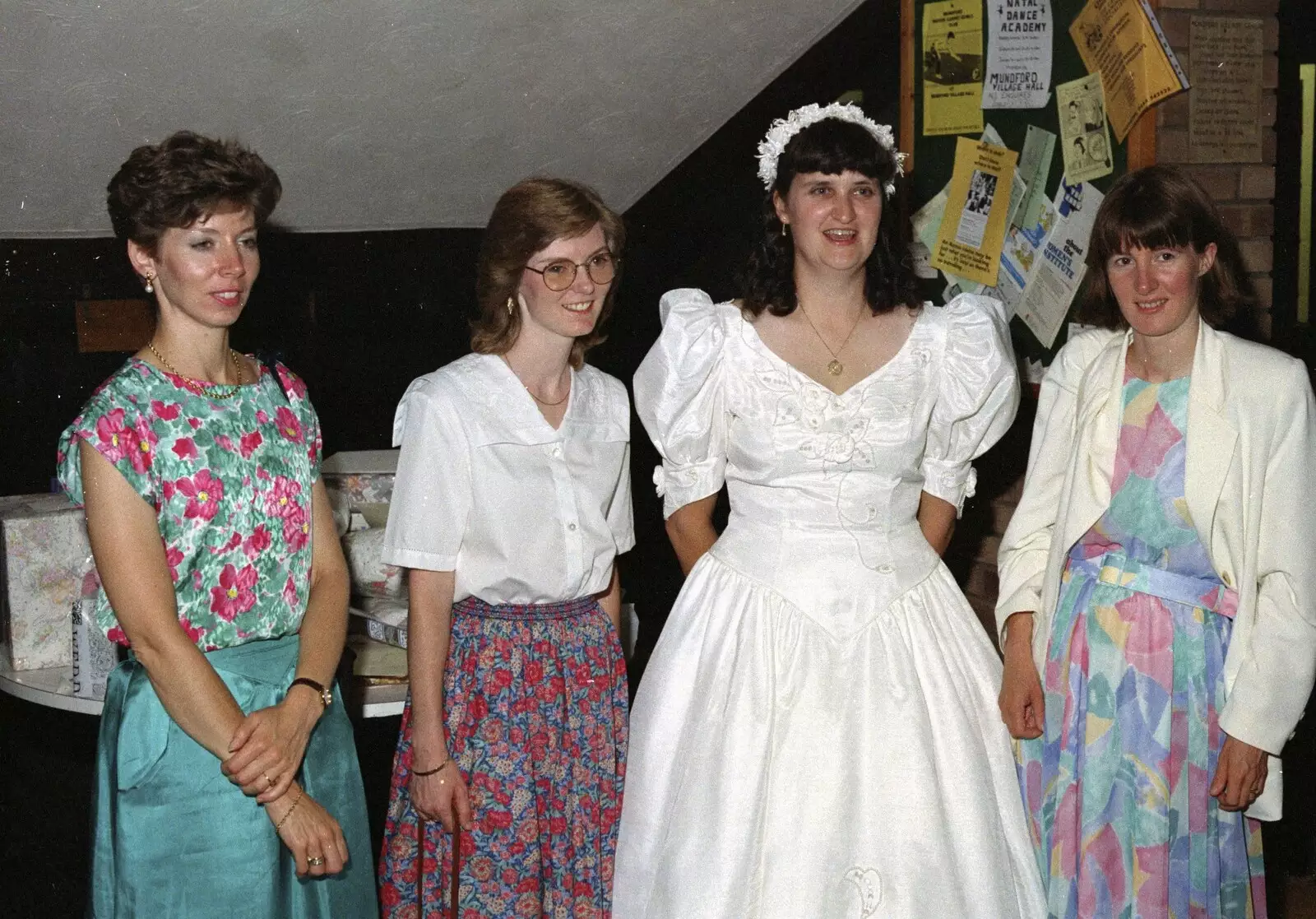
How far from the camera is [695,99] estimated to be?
9.04 ft

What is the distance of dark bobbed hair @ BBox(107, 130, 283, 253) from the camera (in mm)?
1672

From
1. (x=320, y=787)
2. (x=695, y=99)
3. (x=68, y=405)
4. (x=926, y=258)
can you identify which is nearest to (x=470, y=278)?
(x=695, y=99)

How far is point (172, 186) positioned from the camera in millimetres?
1670

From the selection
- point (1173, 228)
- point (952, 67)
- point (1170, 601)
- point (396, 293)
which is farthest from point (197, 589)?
point (952, 67)

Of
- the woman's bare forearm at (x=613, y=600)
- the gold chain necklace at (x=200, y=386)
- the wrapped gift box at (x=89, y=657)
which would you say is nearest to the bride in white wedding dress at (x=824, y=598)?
the woman's bare forearm at (x=613, y=600)

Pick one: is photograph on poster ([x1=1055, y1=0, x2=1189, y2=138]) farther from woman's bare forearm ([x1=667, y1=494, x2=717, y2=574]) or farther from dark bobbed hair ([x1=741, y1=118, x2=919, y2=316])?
woman's bare forearm ([x1=667, y1=494, x2=717, y2=574])

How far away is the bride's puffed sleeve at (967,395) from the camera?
6.81ft

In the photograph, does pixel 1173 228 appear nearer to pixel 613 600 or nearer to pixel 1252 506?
pixel 1252 506

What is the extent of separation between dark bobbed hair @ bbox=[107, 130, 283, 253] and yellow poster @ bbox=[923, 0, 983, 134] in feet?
5.58

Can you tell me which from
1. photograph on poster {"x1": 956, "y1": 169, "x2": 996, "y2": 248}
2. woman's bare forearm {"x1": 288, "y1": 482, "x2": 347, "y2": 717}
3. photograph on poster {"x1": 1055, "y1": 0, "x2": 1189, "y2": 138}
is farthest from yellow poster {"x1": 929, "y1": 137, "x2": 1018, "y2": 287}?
woman's bare forearm {"x1": 288, "y1": 482, "x2": 347, "y2": 717}

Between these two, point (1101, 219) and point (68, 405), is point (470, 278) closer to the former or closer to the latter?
point (68, 405)

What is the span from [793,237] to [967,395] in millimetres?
372

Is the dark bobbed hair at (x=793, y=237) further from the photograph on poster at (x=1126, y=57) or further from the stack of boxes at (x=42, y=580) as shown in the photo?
the stack of boxes at (x=42, y=580)

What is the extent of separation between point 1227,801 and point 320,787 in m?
1.29
